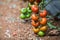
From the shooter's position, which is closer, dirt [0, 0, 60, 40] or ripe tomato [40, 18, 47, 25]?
ripe tomato [40, 18, 47, 25]

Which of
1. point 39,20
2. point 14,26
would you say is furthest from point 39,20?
point 14,26

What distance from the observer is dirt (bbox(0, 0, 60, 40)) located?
2293 millimetres

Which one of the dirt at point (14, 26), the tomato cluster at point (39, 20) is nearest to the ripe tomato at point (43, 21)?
the tomato cluster at point (39, 20)

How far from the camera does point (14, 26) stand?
2.51 meters

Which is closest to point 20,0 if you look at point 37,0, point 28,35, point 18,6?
point 18,6

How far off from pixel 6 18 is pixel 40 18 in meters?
0.69

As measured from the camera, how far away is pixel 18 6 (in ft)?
10.1

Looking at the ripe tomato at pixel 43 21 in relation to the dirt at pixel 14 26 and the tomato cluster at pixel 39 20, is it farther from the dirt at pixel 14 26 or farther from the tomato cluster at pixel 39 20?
the dirt at pixel 14 26

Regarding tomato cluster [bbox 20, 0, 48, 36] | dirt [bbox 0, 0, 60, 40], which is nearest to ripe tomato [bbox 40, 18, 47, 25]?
tomato cluster [bbox 20, 0, 48, 36]

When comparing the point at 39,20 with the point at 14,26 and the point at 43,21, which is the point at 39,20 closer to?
the point at 43,21

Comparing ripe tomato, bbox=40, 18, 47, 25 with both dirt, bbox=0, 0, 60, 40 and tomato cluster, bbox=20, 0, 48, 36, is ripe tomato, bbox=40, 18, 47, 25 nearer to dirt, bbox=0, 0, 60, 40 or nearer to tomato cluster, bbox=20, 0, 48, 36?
tomato cluster, bbox=20, 0, 48, 36

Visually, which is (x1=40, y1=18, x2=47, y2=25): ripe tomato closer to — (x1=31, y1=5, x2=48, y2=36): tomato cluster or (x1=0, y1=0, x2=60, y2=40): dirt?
(x1=31, y1=5, x2=48, y2=36): tomato cluster

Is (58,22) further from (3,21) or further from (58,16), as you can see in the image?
(3,21)

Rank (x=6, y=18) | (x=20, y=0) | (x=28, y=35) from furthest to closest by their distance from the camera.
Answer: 1. (x=20, y=0)
2. (x=6, y=18)
3. (x=28, y=35)
